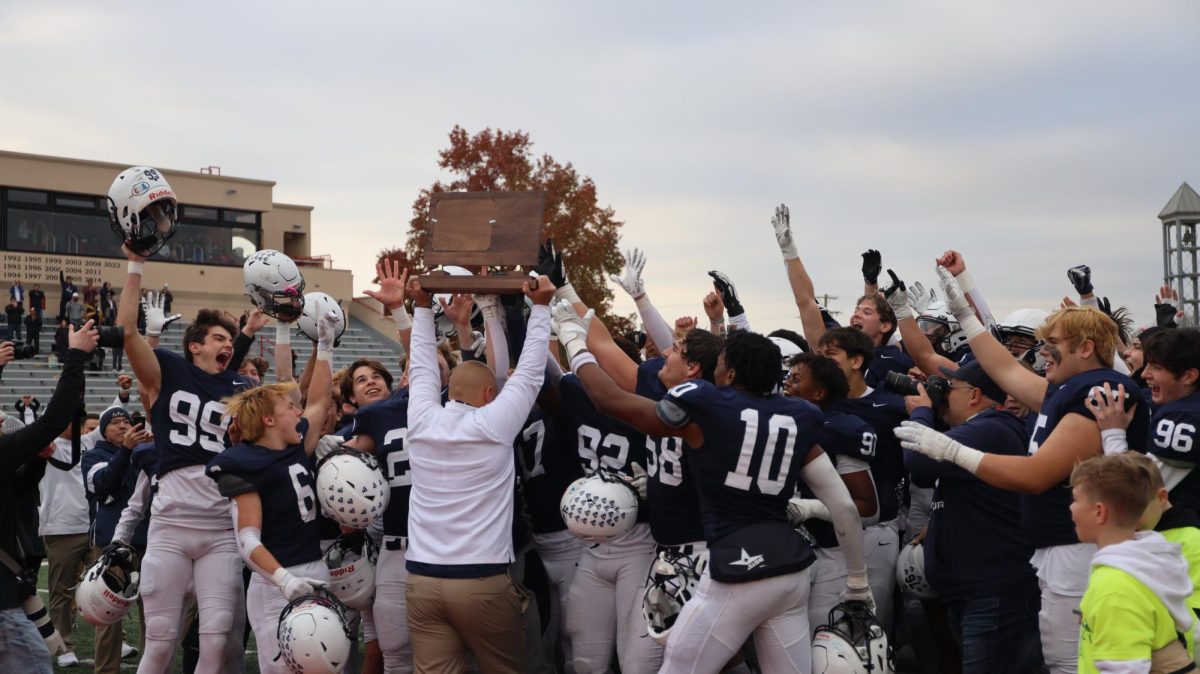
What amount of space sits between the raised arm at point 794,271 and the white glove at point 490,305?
2.30 meters

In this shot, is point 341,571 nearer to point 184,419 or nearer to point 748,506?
point 184,419

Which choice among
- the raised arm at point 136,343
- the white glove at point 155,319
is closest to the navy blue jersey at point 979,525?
the raised arm at point 136,343

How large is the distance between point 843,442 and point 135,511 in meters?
4.37

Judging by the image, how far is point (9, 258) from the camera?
3541cm

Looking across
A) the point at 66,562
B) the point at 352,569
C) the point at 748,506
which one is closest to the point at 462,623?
the point at 352,569

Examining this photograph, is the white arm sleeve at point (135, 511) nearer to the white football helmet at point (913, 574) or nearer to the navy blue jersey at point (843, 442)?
the navy blue jersey at point (843, 442)

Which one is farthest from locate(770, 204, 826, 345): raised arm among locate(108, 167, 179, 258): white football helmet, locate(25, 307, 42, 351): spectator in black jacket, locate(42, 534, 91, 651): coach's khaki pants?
locate(25, 307, 42, 351): spectator in black jacket

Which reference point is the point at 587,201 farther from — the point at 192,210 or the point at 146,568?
the point at 146,568

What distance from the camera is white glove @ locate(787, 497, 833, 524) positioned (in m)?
5.71

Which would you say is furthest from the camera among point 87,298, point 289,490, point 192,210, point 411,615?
point 192,210

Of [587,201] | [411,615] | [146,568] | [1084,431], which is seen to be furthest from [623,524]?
[587,201]

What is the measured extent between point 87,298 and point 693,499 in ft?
101

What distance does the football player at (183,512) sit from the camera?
6141mm

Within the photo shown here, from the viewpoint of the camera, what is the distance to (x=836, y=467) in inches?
235
